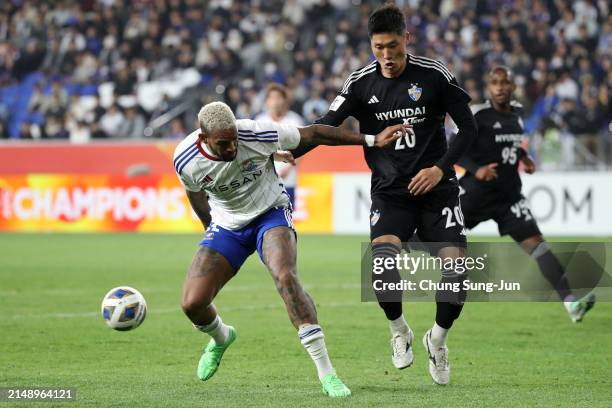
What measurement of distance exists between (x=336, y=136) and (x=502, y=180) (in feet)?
13.5

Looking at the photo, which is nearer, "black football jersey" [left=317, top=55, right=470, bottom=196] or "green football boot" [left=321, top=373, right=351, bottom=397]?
"green football boot" [left=321, top=373, right=351, bottom=397]

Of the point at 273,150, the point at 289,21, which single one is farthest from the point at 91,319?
the point at 289,21

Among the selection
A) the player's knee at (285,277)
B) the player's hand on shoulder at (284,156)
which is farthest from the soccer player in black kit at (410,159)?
the player's knee at (285,277)

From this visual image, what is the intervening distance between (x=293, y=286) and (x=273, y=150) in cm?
93

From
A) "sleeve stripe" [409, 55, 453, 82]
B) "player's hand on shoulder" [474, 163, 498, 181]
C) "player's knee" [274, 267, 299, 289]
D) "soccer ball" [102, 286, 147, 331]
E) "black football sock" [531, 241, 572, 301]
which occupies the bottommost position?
"black football sock" [531, 241, 572, 301]

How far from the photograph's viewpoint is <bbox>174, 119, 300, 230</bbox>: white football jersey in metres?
6.83

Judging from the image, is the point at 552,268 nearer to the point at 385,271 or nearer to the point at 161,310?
the point at 385,271

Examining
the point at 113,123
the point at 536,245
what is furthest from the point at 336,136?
the point at 113,123

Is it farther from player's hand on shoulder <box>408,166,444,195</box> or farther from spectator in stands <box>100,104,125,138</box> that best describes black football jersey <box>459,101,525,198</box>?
spectator in stands <box>100,104,125,138</box>

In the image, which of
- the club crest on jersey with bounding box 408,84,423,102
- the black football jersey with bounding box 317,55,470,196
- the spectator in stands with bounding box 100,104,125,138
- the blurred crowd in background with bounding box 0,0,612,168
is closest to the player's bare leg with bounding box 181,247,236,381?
the black football jersey with bounding box 317,55,470,196

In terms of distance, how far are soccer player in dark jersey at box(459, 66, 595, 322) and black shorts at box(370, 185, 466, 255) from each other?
311 centimetres

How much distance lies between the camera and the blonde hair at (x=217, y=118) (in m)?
6.45

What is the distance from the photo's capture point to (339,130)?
6.98 m

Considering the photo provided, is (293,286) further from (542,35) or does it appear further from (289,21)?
(289,21)
